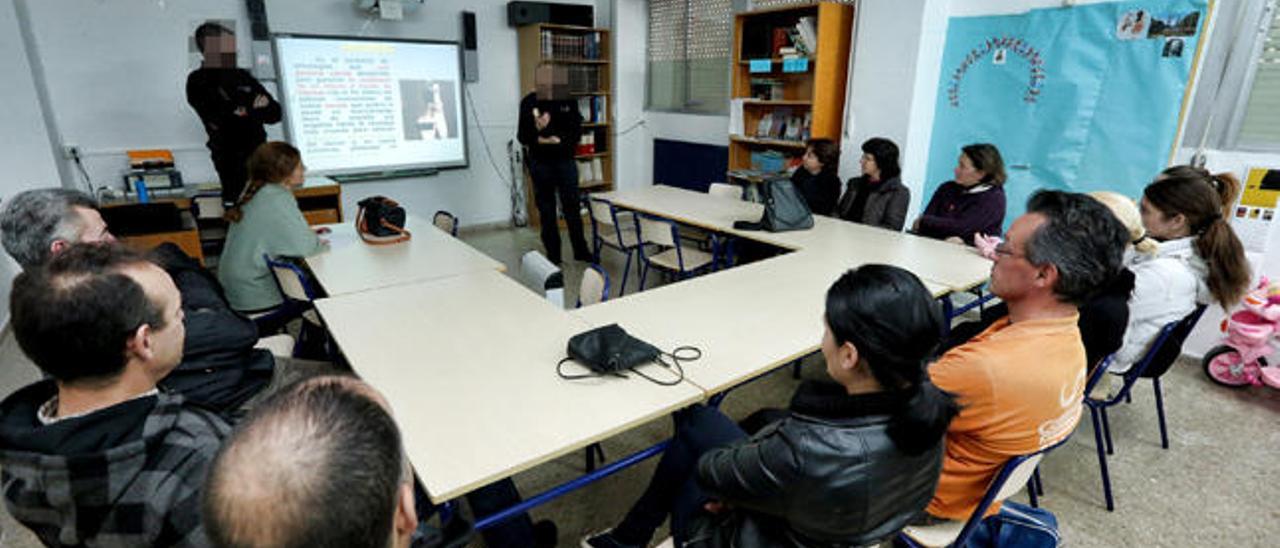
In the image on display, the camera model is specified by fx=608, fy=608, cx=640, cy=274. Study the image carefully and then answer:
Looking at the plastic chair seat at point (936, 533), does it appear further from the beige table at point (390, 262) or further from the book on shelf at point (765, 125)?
the book on shelf at point (765, 125)

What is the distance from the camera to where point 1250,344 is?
297cm

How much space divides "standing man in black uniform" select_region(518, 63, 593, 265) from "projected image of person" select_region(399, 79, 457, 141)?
47.8 inches

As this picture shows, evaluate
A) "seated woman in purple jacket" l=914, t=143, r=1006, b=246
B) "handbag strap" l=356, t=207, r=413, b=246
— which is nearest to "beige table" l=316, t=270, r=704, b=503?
"handbag strap" l=356, t=207, r=413, b=246


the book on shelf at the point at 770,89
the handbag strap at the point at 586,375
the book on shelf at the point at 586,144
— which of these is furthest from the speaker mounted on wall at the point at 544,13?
the handbag strap at the point at 586,375

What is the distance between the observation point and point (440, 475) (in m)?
1.23

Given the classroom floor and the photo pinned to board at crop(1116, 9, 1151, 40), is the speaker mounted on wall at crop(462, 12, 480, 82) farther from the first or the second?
the photo pinned to board at crop(1116, 9, 1151, 40)

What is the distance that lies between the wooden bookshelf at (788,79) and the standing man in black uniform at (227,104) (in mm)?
3686

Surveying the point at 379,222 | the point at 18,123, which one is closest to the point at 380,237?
the point at 379,222

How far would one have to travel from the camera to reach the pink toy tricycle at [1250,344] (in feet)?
9.57

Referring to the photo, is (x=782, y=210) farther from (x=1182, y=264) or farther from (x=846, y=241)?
(x=1182, y=264)

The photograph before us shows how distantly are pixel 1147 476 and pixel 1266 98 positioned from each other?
209 centimetres

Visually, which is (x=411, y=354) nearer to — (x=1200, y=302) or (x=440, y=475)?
(x=440, y=475)

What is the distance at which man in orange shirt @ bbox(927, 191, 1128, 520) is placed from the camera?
4.40 ft

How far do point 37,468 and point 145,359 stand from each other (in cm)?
21
